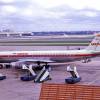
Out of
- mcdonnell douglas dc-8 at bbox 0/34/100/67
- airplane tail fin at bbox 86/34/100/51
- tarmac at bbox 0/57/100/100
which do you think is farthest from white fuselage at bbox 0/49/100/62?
tarmac at bbox 0/57/100/100

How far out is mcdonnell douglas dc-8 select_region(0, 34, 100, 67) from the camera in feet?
198

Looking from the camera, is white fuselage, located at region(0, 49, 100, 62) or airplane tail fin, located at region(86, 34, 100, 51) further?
airplane tail fin, located at region(86, 34, 100, 51)

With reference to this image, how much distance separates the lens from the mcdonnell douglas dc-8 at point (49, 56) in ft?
198

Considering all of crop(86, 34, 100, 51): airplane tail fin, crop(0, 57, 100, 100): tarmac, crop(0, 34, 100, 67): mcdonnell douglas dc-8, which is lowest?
crop(0, 57, 100, 100): tarmac

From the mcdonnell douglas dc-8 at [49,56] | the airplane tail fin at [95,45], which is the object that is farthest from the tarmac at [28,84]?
the airplane tail fin at [95,45]

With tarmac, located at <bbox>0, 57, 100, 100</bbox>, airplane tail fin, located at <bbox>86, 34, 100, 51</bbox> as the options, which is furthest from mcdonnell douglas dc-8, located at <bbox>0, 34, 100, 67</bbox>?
tarmac, located at <bbox>0, 57, 100, 100</bbox>

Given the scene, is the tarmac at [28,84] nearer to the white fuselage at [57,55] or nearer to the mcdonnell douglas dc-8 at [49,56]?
the mcdonnell douglas dc-8 at [49,56]

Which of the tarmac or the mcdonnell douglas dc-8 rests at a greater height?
the mcdonnell douglas dc-8

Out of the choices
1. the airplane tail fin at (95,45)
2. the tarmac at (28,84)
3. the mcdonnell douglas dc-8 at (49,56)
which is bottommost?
the tarmac at (28,84)

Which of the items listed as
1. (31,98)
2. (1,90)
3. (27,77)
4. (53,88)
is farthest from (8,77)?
(53,88)

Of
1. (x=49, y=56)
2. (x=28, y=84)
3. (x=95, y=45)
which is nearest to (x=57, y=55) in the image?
(x=49, y=56)

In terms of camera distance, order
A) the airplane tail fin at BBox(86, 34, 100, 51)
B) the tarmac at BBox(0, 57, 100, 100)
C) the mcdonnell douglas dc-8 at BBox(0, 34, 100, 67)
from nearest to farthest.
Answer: the tarmac at BBox(0, 57, 100, 100), the mcdonnell douglas dc-8 at BBox(0, 34, 100, 67), the airplane tail fin at BBox(86, 34, 100, 51)

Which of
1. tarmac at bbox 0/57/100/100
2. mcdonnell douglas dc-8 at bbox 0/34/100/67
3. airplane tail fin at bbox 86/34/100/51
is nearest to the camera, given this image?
tarmac at bbox 0/57/100/100

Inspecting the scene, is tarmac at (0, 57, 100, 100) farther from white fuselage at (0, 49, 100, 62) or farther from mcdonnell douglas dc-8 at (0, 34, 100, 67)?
white fuselage at (0, 49, 100, 62)
